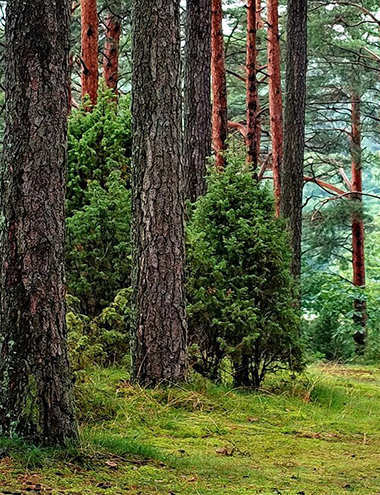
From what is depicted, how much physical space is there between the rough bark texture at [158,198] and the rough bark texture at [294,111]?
5247 mm

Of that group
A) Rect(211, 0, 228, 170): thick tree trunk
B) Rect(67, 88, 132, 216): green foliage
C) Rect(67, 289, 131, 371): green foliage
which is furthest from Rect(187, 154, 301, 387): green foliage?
Rect(211, 0, 228, 170): thick tree trunk

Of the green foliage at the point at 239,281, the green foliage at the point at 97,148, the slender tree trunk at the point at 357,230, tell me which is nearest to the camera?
the green foliage at the point at 239,281

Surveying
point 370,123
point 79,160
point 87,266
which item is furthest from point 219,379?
point 370,123

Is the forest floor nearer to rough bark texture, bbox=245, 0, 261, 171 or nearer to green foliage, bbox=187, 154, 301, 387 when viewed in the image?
green foliage, bbox=187, 154, 301, 387

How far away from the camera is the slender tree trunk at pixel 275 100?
19.2 meters

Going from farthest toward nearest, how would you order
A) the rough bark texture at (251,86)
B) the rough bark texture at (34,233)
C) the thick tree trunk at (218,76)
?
the rough bark texture at (251,86), the thick tree trunk at (218,76), the rough bark texture at (34,233)

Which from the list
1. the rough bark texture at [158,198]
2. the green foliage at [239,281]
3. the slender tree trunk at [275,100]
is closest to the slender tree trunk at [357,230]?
Answer: the slender tree trunk at [275,100]

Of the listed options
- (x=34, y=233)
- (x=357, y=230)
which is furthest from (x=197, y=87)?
(x=357, y=230)

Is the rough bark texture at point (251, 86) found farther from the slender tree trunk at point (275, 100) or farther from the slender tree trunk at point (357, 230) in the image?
the slender tree trunk at point (357, 230)

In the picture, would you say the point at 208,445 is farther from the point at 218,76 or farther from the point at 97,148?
the point at 218,76

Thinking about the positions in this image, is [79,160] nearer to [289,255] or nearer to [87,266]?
[87,266]

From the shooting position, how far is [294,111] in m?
12.8

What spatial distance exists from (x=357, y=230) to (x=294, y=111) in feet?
31.5

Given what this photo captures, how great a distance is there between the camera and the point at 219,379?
838 centimetres
